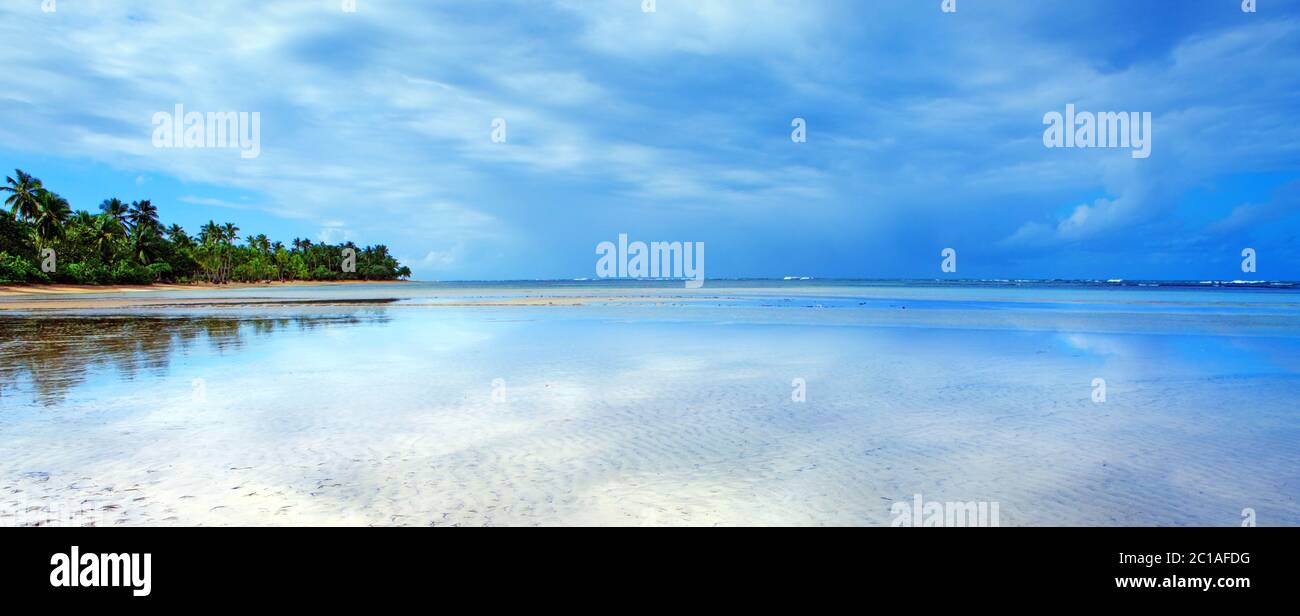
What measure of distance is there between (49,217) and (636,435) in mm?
104982

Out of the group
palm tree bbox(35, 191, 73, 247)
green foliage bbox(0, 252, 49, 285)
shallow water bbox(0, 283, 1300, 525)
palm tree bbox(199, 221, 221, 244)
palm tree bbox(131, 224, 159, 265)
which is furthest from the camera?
palm tree bbox(199, 221, 221, 244)

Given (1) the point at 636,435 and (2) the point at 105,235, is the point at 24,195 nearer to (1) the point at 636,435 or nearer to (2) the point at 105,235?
(2) the point at 105,235

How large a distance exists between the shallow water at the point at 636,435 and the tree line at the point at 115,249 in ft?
254

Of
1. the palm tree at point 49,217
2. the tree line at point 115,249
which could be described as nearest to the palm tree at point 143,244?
the tree line at point 115,249

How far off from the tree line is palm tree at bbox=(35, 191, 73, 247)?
27 mm

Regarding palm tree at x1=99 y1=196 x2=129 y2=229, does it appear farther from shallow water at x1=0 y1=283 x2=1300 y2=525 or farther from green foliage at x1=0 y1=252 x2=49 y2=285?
shallow water at x1=0 y1=283 x2=1300 y2=525

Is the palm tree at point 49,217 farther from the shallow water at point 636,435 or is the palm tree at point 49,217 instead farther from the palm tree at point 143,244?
the shallow water at point 636,435

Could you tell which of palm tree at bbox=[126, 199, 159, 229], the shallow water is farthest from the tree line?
the shallow water

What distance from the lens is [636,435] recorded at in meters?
8.75

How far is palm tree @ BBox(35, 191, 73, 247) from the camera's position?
80.8 metres

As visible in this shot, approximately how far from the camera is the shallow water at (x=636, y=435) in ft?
19.8

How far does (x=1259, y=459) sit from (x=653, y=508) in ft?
23.9

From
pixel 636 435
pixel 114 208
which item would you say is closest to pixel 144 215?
pixel 114 208
